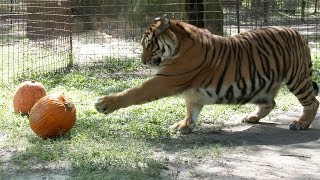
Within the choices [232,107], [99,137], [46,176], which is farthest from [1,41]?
[46,176]

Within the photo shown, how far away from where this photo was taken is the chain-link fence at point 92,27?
456 inches

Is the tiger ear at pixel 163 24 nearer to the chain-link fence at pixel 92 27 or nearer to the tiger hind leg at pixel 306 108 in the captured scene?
the tiger hind leg at pixel 306 108

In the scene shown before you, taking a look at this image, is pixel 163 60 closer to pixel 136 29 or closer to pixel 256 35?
pixel 256 35

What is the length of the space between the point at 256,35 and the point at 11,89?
14.1 feet

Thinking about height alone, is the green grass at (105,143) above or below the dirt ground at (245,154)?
above

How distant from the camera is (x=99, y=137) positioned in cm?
616

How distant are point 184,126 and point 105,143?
1.17 meters

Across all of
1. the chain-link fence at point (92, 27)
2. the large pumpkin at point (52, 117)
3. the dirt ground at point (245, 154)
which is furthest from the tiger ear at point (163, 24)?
the chain-link fence at point (92, 27)

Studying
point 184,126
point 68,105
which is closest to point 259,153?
point 184,126

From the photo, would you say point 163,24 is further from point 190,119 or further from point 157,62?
point 190,119

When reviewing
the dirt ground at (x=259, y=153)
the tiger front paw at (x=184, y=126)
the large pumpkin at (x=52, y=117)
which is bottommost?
the dirt ground at (x=259, y=153)

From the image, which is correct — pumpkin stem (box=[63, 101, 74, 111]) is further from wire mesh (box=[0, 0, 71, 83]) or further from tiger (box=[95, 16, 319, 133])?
wire mesh (box=[0, 0, 71, 83])

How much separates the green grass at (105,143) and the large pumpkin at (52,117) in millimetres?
95

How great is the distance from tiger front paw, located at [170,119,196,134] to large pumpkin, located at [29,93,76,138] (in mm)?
1311
